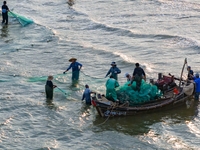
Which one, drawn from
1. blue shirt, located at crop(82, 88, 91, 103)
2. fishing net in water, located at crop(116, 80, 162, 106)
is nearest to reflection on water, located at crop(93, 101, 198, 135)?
fishing net in water, located at crop(116, 80, 162, 106)

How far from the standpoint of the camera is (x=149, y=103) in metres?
16.9

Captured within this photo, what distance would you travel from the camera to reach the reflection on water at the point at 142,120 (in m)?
16.0

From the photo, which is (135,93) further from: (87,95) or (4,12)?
(4,12)

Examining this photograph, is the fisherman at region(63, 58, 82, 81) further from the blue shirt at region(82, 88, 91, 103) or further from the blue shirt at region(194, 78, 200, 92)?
the blue shirt at region(194, 78, 200, 92)

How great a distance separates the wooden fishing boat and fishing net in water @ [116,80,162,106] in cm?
20

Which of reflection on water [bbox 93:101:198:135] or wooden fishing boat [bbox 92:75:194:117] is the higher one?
wooden fishing boat [bbox 92:75:194:117]

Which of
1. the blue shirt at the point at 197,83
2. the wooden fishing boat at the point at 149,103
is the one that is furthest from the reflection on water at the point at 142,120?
the blue shirt at the point at 197,83

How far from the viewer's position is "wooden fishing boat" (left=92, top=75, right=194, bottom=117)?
16.1 metres

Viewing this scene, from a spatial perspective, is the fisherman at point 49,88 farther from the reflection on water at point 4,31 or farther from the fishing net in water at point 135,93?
the reflection on water at point 4,31

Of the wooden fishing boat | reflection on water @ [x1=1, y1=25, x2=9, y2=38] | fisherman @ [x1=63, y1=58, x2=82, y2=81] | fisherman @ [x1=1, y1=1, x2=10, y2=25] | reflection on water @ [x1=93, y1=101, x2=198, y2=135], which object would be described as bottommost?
reflection on water @ [x1=93, y1=101, x2=198, y2=135]

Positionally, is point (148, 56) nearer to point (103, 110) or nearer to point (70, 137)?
point (103, 110)

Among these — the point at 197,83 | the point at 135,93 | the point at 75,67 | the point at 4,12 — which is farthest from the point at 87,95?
the point at 4,12

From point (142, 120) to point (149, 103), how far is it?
2.39 ft

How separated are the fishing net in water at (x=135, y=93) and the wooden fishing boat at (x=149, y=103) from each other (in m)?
0.20
